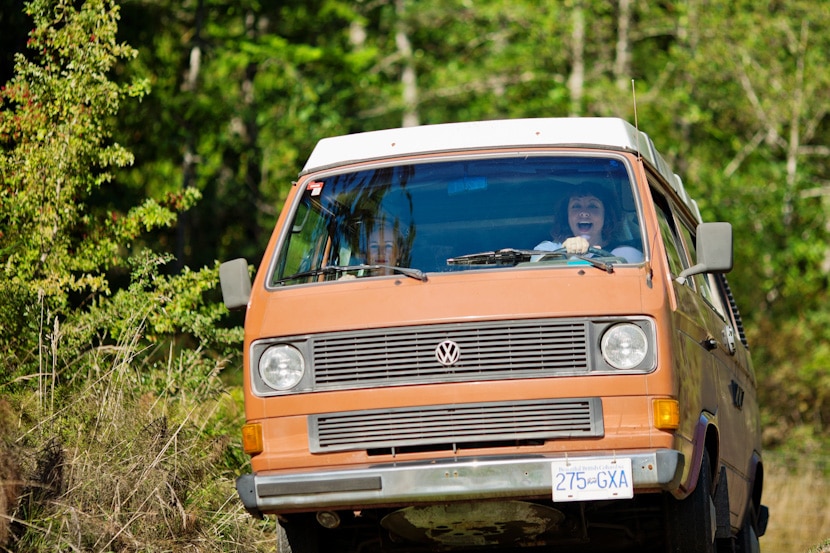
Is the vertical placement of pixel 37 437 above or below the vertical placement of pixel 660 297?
below

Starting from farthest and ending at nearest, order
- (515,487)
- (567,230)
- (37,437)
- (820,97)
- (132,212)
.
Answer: (820,97) < (132,212) < (37,437) < (567,230) < (515,487)

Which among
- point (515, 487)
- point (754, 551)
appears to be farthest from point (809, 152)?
point (515, 487)

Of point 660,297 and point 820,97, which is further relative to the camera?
point 820,97

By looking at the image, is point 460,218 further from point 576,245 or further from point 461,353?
point 461,353

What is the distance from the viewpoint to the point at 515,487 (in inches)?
231

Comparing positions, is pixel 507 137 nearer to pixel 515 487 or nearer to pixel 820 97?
pixel 515 487

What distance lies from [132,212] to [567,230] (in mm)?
4345

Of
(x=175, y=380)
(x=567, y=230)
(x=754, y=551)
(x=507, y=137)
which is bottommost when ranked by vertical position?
(x=754, y=551)

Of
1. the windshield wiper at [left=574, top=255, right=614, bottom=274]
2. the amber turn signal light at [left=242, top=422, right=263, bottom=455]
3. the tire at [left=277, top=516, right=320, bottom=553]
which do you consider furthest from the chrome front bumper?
the windshield wiper at [left=574, top=255, right=614, bottom=274]

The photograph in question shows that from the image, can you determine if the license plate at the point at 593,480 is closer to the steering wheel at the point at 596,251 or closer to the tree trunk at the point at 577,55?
the steering wheel at the point at 596,251

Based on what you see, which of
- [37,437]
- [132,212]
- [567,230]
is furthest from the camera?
[132,212]

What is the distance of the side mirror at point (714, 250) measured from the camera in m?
6.69

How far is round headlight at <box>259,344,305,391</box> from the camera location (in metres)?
6.34

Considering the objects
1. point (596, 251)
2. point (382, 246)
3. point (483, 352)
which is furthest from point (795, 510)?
point (483, 352)
